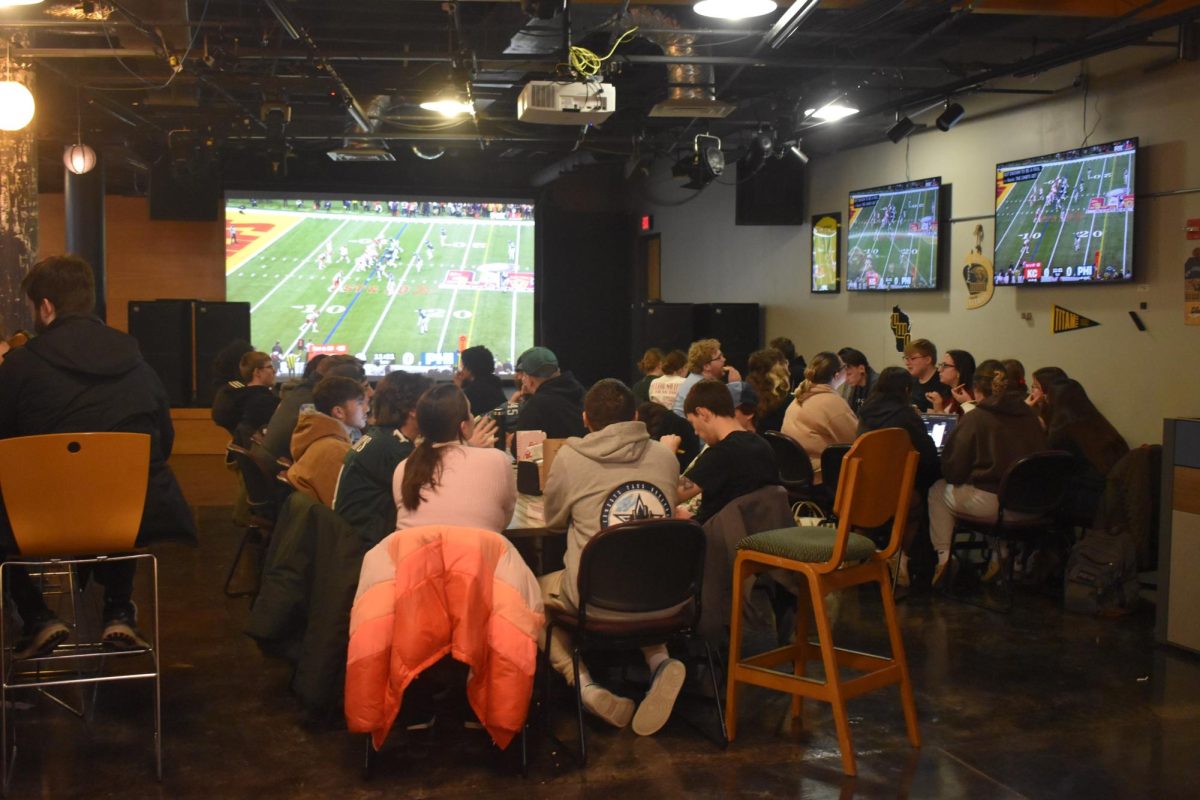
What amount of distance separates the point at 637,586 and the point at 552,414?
2451mm

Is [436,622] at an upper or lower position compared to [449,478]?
lower

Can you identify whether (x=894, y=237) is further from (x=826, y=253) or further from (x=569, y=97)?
(x=569, y=97)

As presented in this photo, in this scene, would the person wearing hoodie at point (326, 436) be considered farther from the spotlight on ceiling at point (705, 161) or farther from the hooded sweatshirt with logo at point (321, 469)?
the spotlight on ceiling at point (705, 161)

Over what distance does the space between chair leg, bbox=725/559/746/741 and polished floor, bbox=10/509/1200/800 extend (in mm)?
67

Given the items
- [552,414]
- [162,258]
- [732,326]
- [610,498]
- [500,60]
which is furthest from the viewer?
[162,258]

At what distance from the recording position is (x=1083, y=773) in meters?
3.64

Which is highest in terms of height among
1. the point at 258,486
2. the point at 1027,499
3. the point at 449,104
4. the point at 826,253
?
the point at 449,104

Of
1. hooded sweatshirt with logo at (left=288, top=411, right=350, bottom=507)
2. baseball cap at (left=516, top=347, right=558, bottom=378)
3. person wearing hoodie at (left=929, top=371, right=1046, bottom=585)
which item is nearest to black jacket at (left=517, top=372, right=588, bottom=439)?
baseball cap at (left=516, top=347, right=558, bottom=378)

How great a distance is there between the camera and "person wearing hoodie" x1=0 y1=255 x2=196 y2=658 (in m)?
3.77

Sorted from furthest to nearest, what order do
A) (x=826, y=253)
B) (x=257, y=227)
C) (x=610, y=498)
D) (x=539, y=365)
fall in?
(x=257, y=227)
(x=826, y=253)
(x=539, y=365)
(x=610, y=498)

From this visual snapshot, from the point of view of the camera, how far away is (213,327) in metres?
12.3

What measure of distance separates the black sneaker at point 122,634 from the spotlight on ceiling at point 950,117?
6189 mm

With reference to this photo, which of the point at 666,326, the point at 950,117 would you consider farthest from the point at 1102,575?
the point at 666,326

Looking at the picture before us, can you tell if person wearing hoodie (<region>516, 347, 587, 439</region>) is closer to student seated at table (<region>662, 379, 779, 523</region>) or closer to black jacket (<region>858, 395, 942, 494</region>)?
black jacket (<region>858, 395, 942, 494</region>)
